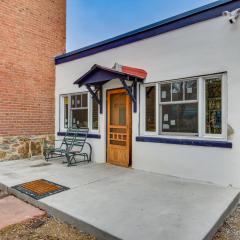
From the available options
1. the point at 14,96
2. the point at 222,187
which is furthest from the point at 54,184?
the point at 14,96

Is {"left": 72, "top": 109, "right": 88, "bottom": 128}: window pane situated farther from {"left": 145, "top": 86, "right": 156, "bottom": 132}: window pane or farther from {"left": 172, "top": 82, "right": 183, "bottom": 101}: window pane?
{"left": 172, "top": 82, "right": 183, "bottom": 101}: window pane

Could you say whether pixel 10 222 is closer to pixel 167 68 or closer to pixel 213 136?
pixel 213 136

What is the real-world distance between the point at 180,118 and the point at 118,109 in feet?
6.63

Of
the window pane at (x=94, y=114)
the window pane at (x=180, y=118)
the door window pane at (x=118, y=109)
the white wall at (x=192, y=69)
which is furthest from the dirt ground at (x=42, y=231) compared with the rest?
the window pane at (x=94, y=114)

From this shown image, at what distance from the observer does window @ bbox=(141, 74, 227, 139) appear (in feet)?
16.7

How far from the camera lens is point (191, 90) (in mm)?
5496

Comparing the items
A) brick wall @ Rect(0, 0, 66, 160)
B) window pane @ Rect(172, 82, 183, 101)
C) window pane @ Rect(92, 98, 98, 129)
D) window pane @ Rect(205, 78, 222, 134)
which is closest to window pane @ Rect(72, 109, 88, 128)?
window pane @ Rect(92, 98, 98, 129)

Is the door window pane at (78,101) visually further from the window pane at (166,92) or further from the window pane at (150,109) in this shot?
the window pane at (166,92)

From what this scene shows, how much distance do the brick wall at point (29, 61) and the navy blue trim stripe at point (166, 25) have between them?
1596 millimetres

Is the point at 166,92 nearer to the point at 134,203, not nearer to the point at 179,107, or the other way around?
the point at 179,107

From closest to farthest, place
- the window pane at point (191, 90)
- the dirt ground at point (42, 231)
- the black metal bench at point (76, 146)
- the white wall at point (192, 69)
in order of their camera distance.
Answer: the dirt ground at point (42, 231) → the white wall at point (192, 69) → the window pane at point (191, 90) → the black metal bench at point (76, 146)

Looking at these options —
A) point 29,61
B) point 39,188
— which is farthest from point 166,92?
point 29,61

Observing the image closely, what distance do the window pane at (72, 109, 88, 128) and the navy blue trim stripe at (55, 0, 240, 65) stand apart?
1909 mm

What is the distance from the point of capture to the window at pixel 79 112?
7766 millimetres
